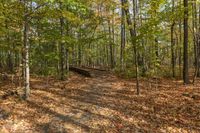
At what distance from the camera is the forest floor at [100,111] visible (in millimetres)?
8487

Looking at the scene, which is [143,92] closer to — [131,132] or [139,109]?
[139,109]

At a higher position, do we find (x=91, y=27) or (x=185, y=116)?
(x=91, y=27)

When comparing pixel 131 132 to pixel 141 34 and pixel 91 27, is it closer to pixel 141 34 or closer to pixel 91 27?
pixel 141 34

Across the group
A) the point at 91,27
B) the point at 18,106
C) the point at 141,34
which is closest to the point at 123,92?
the point at 141,34

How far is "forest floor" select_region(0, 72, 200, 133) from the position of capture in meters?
8.49

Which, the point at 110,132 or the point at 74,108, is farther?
the point at 74,108

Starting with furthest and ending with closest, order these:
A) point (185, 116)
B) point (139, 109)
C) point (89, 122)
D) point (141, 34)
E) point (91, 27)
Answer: point (91, 27), point (141, 34), point (139, 109), point (185, 116), point (89, 122)

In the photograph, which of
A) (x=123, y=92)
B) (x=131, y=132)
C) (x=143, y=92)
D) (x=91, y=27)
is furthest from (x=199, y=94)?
(x=91, y=27)

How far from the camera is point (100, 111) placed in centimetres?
1024

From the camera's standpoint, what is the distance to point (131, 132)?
27.5 ft

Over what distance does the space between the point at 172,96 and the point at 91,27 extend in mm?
16993

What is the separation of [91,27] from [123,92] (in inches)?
603

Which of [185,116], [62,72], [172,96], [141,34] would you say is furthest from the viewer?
[62,72]

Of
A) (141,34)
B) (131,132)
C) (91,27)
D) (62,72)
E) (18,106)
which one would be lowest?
(131,132)
